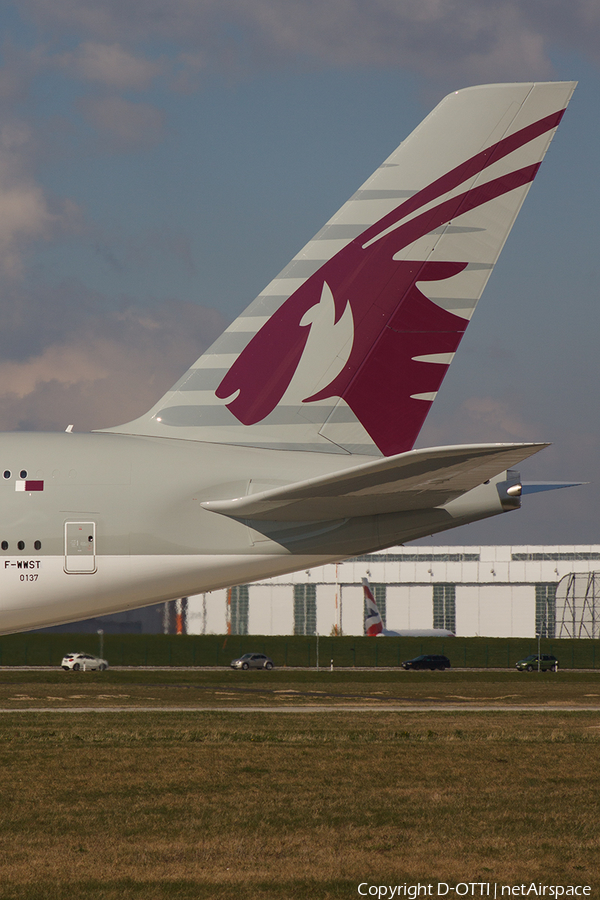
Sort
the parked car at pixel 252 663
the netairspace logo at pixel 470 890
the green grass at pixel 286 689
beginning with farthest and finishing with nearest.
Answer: the parked car at pixel 252 663
the green grass at pixel 286 689
the netairspace logo at pixel 470 890

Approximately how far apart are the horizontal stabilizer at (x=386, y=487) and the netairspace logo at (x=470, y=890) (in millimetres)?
4901

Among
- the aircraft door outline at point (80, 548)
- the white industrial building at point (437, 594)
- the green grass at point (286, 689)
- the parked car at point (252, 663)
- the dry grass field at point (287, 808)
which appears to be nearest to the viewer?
the dry grass field at point (287, 808)

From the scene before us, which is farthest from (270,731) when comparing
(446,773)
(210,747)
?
(446,773)

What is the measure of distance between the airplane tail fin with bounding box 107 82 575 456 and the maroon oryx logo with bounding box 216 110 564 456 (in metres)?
0.02

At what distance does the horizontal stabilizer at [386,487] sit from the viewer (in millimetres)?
12398

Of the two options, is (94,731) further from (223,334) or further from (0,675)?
(0,675)

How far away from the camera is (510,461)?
12.6 metres

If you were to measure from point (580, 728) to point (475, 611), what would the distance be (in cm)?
8567

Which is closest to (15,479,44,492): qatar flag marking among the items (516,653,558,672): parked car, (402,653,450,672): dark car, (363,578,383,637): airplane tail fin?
(402,653,450,672): dark car

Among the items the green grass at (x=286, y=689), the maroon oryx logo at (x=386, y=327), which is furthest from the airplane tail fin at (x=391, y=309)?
the green grass at (x=286, y=689)

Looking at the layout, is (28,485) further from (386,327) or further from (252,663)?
(252,663)

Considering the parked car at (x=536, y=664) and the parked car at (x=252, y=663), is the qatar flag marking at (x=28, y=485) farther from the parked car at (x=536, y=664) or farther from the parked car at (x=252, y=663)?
the parked car at (x=536, y=664)

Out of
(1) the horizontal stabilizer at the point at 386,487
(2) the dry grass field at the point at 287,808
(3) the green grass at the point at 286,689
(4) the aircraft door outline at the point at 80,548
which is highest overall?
(1) the horizontal stabilizer at the point at 386,487

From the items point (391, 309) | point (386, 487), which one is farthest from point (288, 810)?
point (391, 309)
